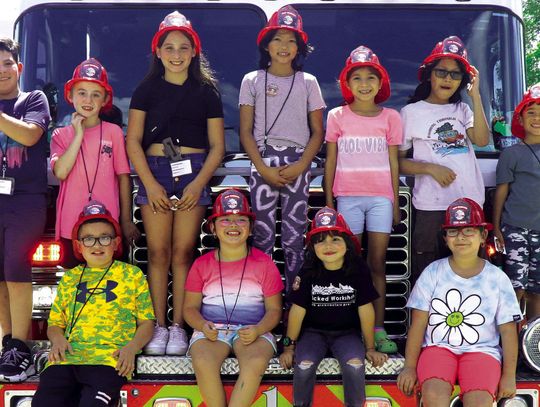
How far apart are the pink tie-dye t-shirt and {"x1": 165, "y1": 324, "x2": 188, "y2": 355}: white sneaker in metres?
0.15

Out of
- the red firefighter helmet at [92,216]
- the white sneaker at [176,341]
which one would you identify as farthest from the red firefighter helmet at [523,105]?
the red firefighter helmet at [92,216]

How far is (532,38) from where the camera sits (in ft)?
67.5

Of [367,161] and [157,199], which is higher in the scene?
[367,161]

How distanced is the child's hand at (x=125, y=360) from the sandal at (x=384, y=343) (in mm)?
1232

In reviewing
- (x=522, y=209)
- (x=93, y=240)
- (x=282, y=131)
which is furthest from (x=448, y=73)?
(x=93, y=240)

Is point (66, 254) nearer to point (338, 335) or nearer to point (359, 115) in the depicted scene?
point (338, 335)

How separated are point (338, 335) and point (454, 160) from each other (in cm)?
119

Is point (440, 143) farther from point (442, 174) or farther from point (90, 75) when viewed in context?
point (90, 75)

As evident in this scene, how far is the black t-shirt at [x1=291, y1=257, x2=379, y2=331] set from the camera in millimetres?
3930

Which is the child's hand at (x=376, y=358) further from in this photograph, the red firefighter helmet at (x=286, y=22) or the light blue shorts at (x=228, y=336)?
the red firefighter helmet at (x=286, y=22)

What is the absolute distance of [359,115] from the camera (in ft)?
14.2

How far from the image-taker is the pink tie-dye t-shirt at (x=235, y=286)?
13.2ft

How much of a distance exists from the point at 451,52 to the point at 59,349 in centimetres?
261

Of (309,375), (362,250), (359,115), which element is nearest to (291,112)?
(359,115)
